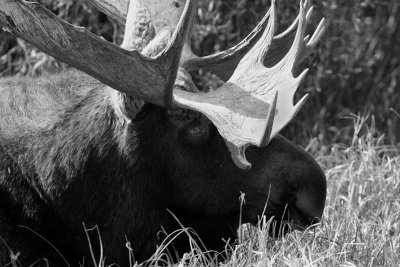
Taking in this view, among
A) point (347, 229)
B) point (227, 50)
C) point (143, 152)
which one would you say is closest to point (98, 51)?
point (143, 152)

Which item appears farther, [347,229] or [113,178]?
[347,229]

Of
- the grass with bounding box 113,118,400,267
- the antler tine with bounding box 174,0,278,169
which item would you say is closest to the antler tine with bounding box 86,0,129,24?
the antler tine with bounding box 174,0,278,169

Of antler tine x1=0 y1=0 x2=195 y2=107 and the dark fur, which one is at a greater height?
antler tine x1=0 y1=0 x2=195 y2=107

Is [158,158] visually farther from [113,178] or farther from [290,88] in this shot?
[290,88]

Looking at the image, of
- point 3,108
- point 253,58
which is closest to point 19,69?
point 3,108

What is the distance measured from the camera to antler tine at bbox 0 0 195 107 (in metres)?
3.62

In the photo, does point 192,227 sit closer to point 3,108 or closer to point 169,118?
point 169,118

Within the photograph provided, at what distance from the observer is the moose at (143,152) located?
384 centimetres

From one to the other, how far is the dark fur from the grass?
13 centimetres

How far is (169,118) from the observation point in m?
4.10

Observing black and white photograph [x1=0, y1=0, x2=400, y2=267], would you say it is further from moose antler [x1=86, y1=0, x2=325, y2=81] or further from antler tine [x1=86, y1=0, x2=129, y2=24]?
antler tine [x1=86, y1=0, x2=129, y2=24]

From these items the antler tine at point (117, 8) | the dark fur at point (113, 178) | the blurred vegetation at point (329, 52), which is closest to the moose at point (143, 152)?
the dark fur at point (113, 178)

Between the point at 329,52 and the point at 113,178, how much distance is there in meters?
3.56

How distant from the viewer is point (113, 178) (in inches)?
161
